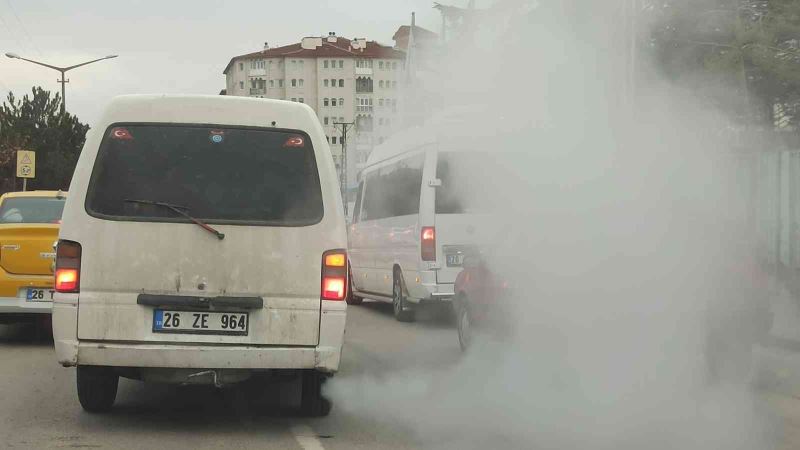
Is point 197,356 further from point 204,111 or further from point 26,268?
point 26,268

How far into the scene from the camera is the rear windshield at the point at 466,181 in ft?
28.9

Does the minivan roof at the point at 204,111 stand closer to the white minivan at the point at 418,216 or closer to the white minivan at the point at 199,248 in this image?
the white minivan at the point at 199,248

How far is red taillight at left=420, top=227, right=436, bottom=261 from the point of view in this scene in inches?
542

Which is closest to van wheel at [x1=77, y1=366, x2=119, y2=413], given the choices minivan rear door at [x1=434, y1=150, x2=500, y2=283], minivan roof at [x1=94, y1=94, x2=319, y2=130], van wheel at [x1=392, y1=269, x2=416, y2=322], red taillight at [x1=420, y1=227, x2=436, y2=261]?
minivan roof at [x1=94, y1=94, x2=319, y2=130]

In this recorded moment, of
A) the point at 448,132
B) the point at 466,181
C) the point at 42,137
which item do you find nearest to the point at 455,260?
the point at 466,181

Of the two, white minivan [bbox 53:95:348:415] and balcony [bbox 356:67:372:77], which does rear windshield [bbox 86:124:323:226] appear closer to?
white minivan [bbox 53:95:348:415]

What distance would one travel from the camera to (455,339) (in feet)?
42.1

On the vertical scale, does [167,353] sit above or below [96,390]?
above

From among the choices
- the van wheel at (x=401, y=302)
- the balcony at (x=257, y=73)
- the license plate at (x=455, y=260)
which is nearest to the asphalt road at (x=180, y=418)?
the license plate at (x=455, y=260)

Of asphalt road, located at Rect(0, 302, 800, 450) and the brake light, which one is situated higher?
the brake light

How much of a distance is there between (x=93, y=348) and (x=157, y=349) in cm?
35

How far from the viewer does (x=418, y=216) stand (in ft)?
45.9

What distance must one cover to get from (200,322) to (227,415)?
3.88 feet

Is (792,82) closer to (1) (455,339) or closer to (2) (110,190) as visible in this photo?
(2) (110,190)
